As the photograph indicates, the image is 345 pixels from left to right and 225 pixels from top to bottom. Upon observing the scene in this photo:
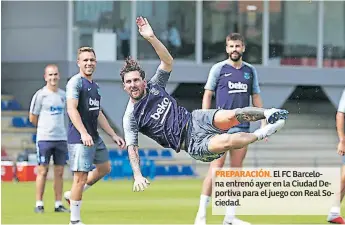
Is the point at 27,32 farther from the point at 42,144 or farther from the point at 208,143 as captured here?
the point at 208,143

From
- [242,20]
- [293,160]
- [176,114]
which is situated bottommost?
[293,160]

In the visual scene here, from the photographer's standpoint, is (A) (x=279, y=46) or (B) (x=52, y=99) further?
(A) (x=279, y=46)

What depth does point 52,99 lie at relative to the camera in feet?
55.4

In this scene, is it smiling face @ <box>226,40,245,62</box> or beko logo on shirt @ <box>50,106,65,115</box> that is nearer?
smiling face @ <box>226,40,245,62</box>

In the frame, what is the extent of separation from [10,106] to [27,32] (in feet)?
6.96

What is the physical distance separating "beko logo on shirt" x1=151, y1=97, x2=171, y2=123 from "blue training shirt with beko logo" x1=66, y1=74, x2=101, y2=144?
6.17 feet

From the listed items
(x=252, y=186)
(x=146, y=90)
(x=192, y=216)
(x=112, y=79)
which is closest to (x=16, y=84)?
(x=112, y=79)

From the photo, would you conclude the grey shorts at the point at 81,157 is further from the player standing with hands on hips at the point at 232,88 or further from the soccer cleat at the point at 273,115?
the soccer cleat at the point at 273,115

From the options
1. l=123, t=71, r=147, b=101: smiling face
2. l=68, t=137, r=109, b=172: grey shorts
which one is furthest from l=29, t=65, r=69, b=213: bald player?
l=123, t=71, r=147, b=101: smiling face

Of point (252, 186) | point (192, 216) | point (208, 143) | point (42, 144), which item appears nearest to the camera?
point (208, 143)

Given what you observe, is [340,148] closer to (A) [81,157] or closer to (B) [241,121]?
(B) [241,121]

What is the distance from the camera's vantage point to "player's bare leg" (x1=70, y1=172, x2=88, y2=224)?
13.1m

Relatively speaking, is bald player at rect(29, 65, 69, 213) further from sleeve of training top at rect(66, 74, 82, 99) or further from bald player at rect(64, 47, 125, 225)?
sleeve of training top at rect(66, 74, 82, 99)

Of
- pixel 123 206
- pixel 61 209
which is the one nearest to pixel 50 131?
pixel 61 209
